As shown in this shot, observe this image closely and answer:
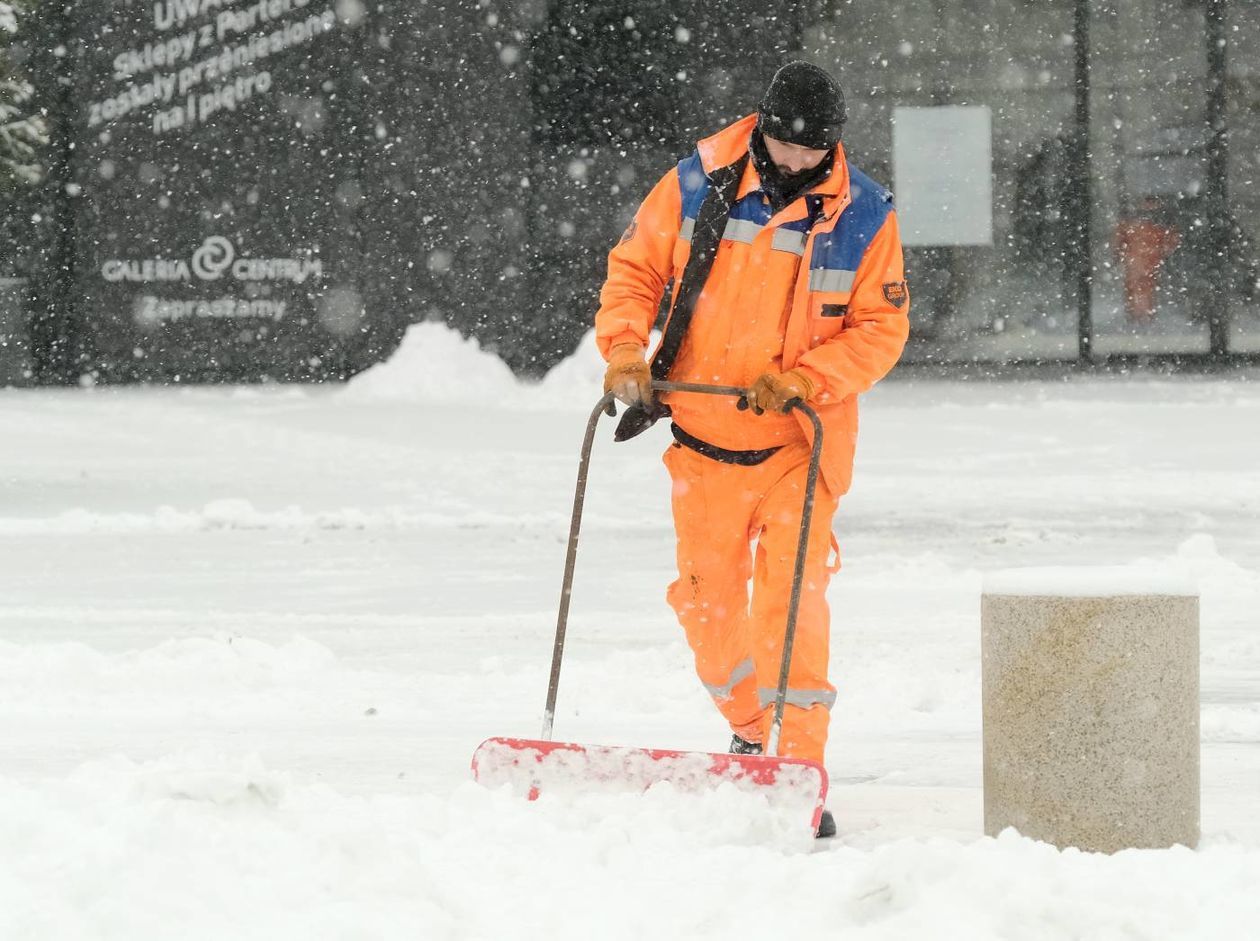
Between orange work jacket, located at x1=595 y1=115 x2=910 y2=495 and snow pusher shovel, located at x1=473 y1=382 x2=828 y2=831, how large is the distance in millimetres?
212

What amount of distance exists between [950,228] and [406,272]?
19.1 feet

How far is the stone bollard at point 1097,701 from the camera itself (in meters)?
3.90

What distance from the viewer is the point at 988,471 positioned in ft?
38.6

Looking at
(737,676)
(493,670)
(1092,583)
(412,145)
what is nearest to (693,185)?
(737,676)

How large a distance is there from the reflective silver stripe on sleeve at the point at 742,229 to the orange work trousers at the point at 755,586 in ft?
1.81

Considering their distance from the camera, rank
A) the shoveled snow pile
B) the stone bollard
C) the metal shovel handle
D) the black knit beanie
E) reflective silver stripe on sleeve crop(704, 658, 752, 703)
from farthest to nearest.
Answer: the shoveled snow pile
reflective silver stripe on sleeve crop(704, 658, 752, 703)
the black knit beanie
the metal shovel handle
the stone bollard

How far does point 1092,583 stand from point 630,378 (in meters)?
1.23

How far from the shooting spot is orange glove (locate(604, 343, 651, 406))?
4.38 m

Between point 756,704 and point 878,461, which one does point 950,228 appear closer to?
point 878,461

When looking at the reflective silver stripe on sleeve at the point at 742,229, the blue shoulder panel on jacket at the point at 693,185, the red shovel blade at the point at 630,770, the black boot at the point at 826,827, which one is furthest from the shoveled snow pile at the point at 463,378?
the red shovel blade at the point at 630,770

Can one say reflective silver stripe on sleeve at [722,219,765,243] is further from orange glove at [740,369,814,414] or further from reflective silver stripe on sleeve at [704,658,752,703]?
reflective silver stripe on sleeve at [704,658,752,703]

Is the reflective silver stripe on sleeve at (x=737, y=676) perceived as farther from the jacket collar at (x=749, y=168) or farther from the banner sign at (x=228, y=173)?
the banner sign at (x=228, y=173)

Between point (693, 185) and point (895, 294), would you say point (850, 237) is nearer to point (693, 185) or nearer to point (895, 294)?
point (895, 294)

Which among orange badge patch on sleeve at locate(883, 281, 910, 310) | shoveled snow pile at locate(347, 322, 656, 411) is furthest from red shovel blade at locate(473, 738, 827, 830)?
shoveled snow pile at locate(347, 322, 656, 411)
